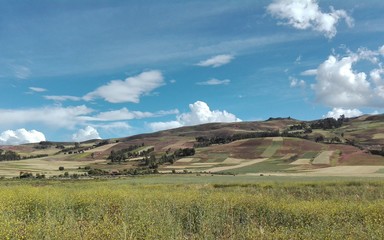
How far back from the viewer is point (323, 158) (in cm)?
10938

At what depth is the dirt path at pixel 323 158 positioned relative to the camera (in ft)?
343

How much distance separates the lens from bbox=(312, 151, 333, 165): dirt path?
104463 mm

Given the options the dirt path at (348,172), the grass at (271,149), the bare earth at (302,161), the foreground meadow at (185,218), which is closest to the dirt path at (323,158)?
the bare earth at (302,161)

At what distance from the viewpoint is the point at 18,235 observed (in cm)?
1227

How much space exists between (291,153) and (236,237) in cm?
11743

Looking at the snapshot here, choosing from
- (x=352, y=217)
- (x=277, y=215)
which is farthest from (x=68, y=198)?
(x=352, y=217)

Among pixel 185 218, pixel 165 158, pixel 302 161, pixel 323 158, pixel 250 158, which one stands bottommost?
pixel 185 218

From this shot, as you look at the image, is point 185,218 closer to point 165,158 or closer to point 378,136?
point 165,158

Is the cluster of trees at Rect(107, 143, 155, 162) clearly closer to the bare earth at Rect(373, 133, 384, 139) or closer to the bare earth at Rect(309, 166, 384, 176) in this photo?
the bare earth at Rect(309, 166, 384, 176)

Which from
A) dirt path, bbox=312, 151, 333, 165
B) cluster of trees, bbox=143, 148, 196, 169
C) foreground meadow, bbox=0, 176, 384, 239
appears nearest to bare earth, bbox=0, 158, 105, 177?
cluster of trees, bbox=143, 148, 196, 169

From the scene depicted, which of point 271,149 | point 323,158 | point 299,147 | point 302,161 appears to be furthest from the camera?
point 271,149

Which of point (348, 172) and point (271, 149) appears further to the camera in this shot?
point (271, 149)

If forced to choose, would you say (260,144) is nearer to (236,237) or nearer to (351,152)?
(351,152)

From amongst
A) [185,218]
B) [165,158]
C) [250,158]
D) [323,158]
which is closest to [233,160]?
[250,158]
